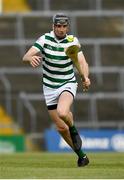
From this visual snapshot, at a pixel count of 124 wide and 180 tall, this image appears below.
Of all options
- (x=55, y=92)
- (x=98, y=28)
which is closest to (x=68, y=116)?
(x=55, y=92)

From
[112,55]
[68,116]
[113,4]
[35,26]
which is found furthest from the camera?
[113,4]

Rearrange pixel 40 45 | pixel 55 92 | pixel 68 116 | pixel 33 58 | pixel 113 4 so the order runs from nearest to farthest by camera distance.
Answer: pixel 33 58 < pixel 68 116 < pixel 40 45 < pixel 55 92 < pixel 113 4

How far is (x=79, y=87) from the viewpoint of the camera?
81.4ft

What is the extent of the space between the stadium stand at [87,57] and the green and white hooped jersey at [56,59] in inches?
423

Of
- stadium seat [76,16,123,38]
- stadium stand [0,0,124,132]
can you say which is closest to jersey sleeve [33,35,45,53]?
stadium stand [0,0,124,132]

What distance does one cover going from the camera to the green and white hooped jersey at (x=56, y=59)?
39.7ft

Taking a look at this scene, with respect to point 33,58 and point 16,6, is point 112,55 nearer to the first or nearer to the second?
point 16,6

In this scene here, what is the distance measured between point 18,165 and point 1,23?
16156mm

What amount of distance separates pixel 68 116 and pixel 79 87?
42.4 ft

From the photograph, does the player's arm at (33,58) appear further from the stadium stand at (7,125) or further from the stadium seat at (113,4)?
the stadium seat at (113,4)

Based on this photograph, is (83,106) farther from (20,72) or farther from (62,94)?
(62,94)

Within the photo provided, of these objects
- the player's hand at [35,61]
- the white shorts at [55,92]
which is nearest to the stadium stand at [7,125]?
the white shorts at [55,92]

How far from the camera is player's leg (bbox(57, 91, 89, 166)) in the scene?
1175 cm

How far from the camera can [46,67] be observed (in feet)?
40.2
